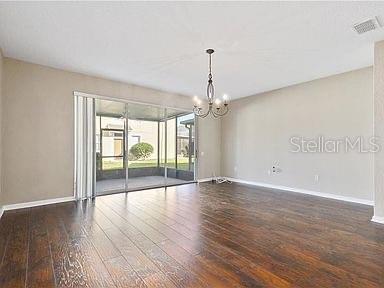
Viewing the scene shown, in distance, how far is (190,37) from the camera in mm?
3232

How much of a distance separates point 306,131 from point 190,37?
3.90 m

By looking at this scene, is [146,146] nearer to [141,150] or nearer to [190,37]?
[141,150]

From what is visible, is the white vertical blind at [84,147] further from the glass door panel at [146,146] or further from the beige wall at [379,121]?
the beige wall at [379,121]

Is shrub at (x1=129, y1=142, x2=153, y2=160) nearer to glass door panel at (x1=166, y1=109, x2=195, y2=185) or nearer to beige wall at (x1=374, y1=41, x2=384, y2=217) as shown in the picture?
glass door panel at (x1=166, y1=109, x2=195, y2=185)

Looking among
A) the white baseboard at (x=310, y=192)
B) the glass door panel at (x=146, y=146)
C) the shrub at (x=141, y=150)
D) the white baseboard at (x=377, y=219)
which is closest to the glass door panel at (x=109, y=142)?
the glass door panel at (x=146, y=146)

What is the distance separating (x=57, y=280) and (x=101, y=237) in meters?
0.92

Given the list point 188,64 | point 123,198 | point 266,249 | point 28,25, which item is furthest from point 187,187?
point 28,25

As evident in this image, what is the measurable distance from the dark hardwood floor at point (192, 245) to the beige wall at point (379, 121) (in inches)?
15.1

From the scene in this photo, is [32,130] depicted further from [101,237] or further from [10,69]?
[101,237]

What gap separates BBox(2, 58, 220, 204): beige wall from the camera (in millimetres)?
4082

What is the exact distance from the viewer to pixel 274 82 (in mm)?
5480

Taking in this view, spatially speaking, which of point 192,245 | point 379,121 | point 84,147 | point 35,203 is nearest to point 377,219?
point 379,121

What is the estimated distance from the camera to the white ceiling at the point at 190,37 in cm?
259

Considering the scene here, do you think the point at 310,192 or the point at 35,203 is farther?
the point at 310,192
